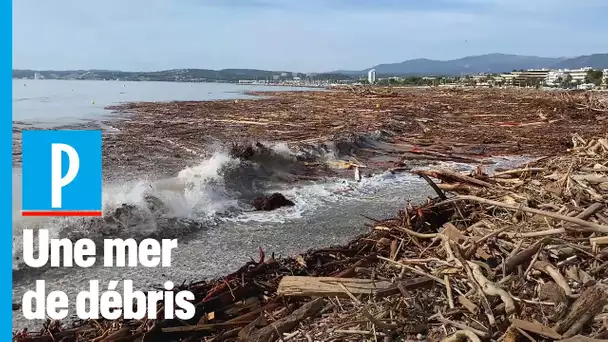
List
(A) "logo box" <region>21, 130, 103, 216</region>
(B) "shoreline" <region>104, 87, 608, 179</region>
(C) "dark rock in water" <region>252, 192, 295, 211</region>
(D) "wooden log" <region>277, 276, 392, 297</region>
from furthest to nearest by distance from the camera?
(B) "shoreline" <region>104, 87, 608, 179</region> < (C) "dark rock in water" <region>252, 192, 295, 211</region> < (A) "logo box" <region>21, 130, 103, 216</region> < (D) "wooden log" <region>277, 276, 392, 297</region>

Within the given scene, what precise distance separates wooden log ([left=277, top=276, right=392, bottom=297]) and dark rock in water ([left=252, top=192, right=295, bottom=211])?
12.3ft

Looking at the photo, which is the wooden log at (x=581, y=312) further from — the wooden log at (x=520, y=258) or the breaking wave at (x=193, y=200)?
the breaking wave at (x=193, y=200)

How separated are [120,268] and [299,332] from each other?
2.59m

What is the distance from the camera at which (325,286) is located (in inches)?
143

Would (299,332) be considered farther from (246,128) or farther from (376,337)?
(246,128)

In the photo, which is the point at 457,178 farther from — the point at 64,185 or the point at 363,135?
the point at 363,135

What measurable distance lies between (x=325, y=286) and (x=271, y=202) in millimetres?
4152

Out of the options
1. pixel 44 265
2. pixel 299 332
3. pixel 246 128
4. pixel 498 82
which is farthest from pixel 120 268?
pixel 498 82

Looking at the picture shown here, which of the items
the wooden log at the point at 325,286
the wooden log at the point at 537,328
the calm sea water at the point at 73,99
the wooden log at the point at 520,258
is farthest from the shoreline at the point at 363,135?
the wooden log at the point at 537,328

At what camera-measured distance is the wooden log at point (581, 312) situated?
2.54 metres

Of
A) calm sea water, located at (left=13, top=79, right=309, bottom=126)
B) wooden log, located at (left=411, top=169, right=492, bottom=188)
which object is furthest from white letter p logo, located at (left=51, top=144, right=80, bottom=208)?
calm sea water, located at (left=13, top=79, right=309, bottom=126)

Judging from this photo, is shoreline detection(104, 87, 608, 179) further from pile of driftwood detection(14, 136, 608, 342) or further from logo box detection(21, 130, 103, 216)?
pile of driftwood detection(14, 136, 608, 342)

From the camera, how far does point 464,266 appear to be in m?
3.41

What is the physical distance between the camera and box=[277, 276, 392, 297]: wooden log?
11.6 ft
